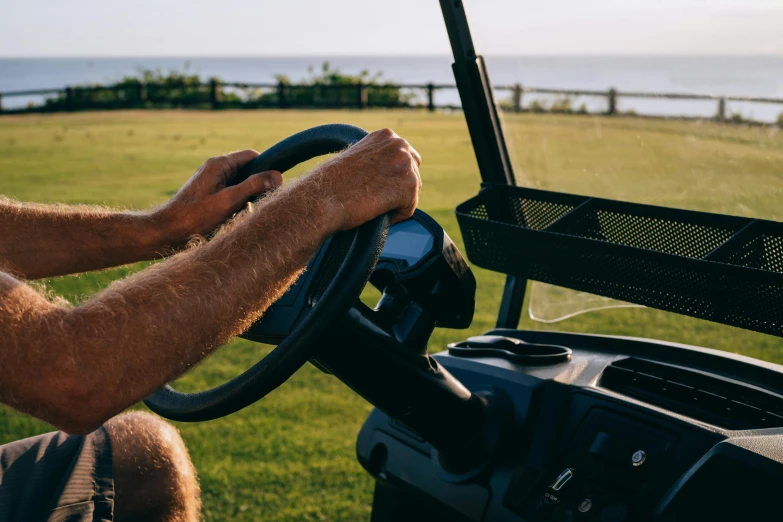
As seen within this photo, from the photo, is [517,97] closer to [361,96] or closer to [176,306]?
[176,306]

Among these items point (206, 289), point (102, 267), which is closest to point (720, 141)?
point (206, 289)

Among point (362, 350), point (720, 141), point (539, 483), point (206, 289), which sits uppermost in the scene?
point (720, 141)

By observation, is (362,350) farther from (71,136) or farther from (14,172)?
(71,136)

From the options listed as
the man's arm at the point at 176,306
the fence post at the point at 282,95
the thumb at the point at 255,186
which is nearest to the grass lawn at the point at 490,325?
the thumb at the point at 255,186

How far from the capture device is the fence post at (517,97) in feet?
5.95

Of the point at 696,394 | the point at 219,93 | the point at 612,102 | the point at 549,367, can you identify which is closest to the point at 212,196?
the point at 549,367

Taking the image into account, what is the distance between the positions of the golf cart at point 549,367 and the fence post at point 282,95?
2062 cm

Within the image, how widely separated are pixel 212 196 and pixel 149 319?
1.75 feet

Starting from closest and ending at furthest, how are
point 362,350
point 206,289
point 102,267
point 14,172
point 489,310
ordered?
point 206,289, point 362,350, point 102,267, point 489,310, point 14,172

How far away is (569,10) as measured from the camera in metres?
1.63

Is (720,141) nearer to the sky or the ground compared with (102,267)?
nearer to the sky

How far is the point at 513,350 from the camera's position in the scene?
1.63 metres

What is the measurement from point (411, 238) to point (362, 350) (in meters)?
0.21

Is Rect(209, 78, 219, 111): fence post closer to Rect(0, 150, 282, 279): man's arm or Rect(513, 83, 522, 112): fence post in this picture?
Rect(0, 150, 282, 279): man's arm
